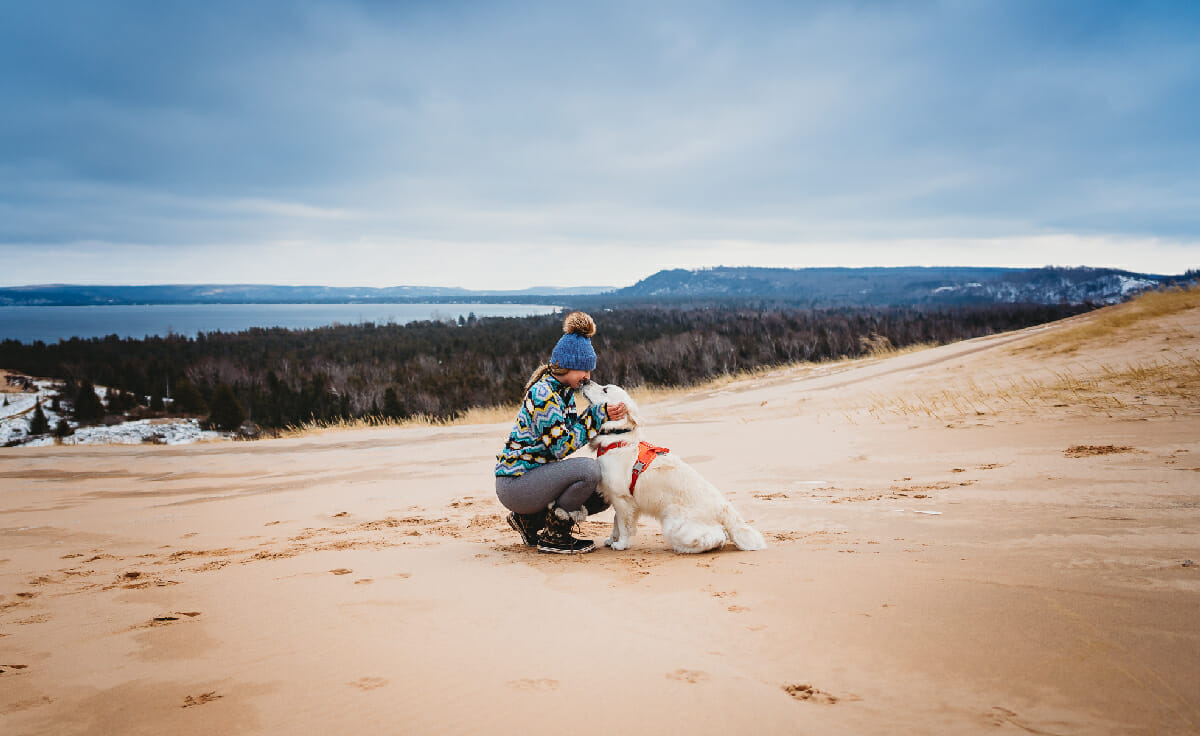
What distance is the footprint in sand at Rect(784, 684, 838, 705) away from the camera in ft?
7.04

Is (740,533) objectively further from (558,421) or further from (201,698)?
(201,698)

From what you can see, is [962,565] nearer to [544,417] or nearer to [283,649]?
[544,417]

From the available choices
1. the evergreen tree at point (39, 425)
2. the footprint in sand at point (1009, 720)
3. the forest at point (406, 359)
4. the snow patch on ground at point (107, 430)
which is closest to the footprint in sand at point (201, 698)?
the footprint in sand at point (1009, 720)

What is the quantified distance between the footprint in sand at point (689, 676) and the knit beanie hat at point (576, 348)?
2222mm

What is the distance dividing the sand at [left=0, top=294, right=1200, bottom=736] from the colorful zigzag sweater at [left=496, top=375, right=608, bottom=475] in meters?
0.74

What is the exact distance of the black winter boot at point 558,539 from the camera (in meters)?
4.53

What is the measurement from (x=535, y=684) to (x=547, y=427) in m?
2.17

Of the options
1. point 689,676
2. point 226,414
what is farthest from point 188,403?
point 689,676

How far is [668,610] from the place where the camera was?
3129 millimetres

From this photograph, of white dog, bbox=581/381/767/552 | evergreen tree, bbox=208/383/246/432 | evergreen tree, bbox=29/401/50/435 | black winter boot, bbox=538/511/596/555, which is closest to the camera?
white dog, bbox=581/381/767/552

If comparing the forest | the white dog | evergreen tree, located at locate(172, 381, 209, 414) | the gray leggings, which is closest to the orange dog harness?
the white dog

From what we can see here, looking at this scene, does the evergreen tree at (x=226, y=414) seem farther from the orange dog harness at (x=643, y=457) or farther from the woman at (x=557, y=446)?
the orange dog harness at (x=643, y=457)

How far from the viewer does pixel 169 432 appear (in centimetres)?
3841

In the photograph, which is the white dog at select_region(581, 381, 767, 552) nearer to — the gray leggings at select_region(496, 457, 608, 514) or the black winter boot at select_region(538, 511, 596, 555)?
the gray leggings at select_region(496, 457, 608, 514)
